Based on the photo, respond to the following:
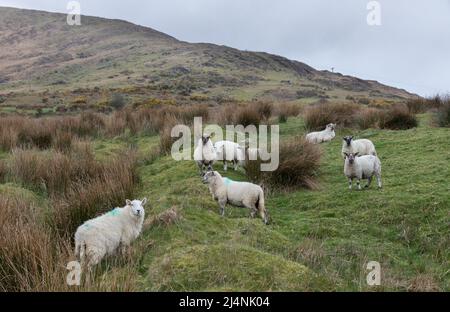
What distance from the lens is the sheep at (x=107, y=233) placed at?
4730mm

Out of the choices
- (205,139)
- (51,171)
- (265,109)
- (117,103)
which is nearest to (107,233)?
(205,139)

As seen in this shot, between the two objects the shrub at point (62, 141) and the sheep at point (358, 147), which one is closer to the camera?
the sheep at point (358, 147)

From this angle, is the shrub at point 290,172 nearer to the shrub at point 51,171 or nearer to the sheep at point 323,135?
the shrub at point 51,171

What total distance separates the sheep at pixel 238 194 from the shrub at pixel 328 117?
26.1 ft

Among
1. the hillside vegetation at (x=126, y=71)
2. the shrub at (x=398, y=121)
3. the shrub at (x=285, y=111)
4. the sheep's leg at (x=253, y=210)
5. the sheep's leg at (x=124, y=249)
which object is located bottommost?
the sheep's leg at (x=124, y=249)

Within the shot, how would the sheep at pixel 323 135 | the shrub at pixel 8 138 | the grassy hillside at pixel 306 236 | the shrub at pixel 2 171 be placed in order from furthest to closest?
1. the shrub at pixel 8 138
2. the sheep at pixel 323 135
3. the shrub at pixel 2 171
4. the grassy hillside at pixel 306 236

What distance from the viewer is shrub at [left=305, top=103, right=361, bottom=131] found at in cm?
1473

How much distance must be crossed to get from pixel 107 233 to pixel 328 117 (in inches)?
431

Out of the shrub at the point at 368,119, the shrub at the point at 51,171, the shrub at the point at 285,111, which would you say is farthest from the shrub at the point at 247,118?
the shrub at the point at 51,171

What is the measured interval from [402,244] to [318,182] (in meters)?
2.88

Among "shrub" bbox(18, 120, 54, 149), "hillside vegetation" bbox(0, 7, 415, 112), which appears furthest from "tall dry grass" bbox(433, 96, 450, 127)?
"hillside vegetation" bbox(0, 7, 415, 112)

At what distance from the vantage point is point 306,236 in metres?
6.23
